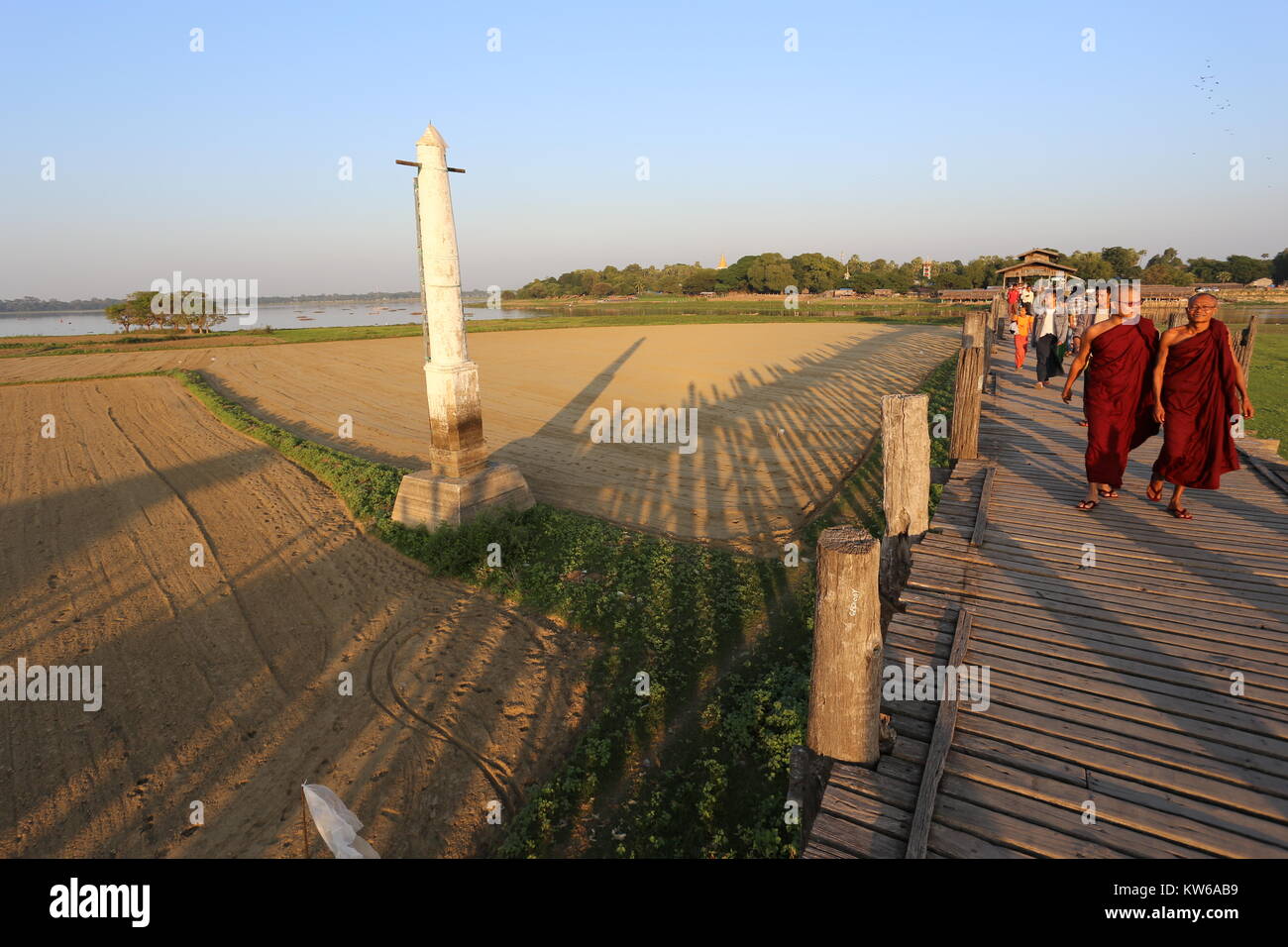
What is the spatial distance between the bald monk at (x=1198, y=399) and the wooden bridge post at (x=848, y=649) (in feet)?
15.7

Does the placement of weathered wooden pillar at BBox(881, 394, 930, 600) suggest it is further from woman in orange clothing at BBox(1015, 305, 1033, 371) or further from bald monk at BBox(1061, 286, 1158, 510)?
woman in orange clothing at BBox(1015, 305, 1033, 371)

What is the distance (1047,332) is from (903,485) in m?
8.60

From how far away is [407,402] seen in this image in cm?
2020

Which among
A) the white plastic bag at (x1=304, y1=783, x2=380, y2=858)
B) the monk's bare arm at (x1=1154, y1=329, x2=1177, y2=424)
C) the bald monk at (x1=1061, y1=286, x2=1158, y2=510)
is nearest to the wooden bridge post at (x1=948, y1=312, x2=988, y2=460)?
the bald monk at (x1=1061, y1=286, x2=1158, y2=510)

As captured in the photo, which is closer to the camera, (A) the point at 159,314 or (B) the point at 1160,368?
(B) the point at 1160,368

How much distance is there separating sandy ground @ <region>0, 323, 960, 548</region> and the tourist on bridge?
3.77 meters

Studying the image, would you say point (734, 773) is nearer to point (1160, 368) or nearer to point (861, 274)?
point (1160, 368)

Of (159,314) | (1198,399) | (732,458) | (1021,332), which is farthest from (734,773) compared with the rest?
(159,314)

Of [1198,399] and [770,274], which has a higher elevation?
[770,274]

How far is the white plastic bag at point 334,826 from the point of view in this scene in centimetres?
261

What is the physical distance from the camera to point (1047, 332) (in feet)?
40.1

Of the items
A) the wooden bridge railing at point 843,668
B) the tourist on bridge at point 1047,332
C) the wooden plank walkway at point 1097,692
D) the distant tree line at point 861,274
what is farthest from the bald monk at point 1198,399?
the distant tree line at point 861,274

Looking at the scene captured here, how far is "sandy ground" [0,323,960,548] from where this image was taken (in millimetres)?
11008
